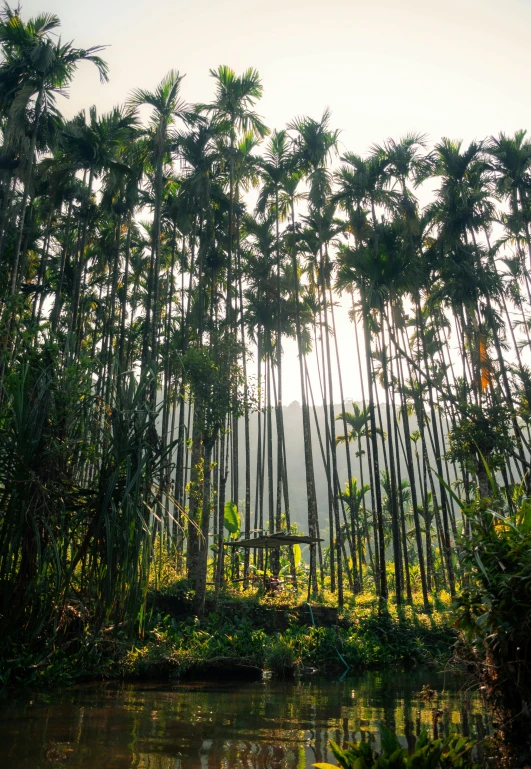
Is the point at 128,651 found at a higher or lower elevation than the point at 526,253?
lower

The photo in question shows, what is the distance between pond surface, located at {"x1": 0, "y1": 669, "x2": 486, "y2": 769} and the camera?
217 inches

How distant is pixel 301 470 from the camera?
472 feet

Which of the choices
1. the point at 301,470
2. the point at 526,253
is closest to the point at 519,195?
the point at 526,253

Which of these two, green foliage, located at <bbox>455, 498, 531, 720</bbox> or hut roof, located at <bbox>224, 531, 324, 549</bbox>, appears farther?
hut roof, located at <bbox>224, 531, 324, 549</bbox>

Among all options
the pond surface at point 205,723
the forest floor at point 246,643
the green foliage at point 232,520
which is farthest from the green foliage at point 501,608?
the green foliage at point 232,520

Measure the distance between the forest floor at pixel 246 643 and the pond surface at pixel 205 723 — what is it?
2.67 ft

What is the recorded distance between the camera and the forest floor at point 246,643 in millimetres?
10953

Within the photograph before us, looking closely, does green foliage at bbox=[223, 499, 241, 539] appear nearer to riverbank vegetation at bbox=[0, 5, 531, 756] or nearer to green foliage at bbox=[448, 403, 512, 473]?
riverbank vegetation at bbox=[0, 5, 531, 756]

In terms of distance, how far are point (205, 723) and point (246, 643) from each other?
26.3 ft

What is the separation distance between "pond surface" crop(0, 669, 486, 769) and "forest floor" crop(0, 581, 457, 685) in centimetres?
81

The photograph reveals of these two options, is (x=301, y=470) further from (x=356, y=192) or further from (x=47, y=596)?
(x=47, y=596)

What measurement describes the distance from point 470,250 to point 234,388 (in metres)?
12.9

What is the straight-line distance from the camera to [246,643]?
1489 cm

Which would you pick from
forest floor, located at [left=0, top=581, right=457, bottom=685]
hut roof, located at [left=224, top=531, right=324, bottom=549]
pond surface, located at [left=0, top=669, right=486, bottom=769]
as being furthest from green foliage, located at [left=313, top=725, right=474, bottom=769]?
hut roof, located at [left=224, top=531, right=324, bottom=549]
